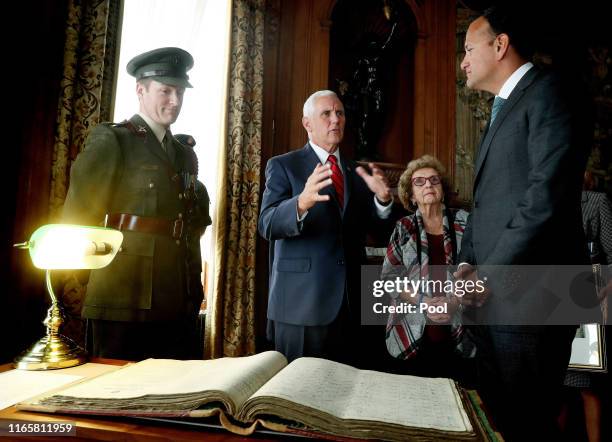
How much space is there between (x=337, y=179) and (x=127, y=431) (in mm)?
1390

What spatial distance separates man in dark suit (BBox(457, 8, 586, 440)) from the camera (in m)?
1.12

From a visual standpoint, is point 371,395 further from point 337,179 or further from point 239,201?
point 239,201

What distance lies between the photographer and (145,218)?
144cm

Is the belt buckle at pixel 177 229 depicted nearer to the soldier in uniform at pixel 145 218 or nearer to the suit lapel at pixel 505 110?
the soldier in uniform at pixel 145 218

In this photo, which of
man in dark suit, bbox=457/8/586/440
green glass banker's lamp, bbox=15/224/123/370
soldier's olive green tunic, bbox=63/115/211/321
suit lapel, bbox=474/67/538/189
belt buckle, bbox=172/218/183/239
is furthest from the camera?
belt buckle, bbox=172/218/183/239

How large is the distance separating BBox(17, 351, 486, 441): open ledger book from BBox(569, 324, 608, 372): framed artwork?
51.2 inches

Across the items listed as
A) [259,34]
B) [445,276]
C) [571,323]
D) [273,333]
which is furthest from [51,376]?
[259,34]

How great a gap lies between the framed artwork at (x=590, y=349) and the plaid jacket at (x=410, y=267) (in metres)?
0.45

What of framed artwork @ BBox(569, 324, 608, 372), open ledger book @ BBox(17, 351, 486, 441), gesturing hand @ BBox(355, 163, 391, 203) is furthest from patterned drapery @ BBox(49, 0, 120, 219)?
framed artwork @ BBox(569, 324, 608, 372)

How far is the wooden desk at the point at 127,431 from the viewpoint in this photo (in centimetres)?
53

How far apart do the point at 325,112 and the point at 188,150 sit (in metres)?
0.63

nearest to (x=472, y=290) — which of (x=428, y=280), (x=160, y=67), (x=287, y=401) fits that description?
(x=428, y=280)

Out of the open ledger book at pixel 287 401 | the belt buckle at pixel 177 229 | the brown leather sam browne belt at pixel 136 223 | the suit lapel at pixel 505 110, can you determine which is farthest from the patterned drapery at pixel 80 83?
the suit lapel at pixel 505 110

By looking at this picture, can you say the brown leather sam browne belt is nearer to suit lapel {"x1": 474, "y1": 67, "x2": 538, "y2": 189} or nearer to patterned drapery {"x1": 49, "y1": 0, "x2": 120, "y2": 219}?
patterned drapery {"x1": 49, "y1": 0, "x2": 120, "y2": 219}
